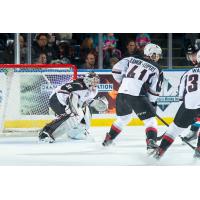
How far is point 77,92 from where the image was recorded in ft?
20.6

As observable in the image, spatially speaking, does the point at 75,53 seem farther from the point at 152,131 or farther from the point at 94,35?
the point at 152,131

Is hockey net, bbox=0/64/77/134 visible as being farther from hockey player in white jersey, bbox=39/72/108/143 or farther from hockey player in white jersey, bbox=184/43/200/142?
hockey player in white jersey, bbox=184/43/200/142

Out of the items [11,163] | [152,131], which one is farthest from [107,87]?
[11,163]

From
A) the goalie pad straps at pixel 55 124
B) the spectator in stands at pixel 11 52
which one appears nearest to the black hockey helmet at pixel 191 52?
the goalie pad straps at pixel 55 124

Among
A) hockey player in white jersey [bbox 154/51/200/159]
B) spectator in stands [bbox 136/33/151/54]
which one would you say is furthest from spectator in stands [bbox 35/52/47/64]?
hockey player in white jersey [bbox 154/51/200/159]

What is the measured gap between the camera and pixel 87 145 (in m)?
6.10

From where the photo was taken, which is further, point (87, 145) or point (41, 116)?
point (41, 116)

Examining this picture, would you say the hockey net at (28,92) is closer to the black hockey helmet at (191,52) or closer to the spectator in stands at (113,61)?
the spectator in stands at (113,61)

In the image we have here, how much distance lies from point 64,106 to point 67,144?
36 cm

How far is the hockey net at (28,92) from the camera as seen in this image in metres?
6.54

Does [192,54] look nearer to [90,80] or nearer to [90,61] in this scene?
[90,80]

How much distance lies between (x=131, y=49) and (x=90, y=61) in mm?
586

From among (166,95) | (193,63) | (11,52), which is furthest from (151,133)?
(11,52)

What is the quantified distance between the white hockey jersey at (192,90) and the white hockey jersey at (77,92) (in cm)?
78
